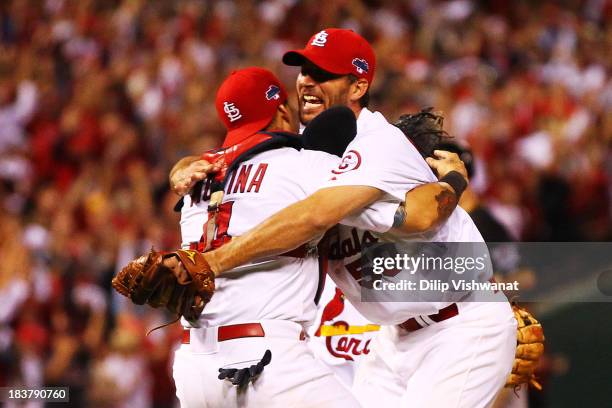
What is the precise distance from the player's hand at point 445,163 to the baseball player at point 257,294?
441mm

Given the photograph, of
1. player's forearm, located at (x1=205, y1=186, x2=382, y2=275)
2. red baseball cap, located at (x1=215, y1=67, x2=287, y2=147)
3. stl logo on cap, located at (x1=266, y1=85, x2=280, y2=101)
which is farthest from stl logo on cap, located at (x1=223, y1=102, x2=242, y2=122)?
player's forearm, located at (x1=205, y1=186, x2=382, y2=275)

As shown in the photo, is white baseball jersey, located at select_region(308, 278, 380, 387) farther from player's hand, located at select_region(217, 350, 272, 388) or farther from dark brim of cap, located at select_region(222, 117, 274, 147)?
player's hand, located at select_region(217, 350, 272, 388)

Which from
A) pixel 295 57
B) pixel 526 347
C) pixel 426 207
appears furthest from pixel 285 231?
pixel 526 347

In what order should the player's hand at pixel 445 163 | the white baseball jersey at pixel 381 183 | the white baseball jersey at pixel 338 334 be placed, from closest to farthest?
1. the white baseball jersey at pixel 381 183
2. the player's hand at pixel 445 163
3. the white baseball jersey at pixel 338 334

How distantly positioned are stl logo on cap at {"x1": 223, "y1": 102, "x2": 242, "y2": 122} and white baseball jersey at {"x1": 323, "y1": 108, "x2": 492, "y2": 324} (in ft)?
1.38

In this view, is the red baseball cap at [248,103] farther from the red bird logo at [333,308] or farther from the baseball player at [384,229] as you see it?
the red bird logo at [333,308]

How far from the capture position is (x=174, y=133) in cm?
961

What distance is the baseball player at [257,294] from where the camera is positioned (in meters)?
3.13

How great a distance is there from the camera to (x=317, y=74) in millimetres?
3859

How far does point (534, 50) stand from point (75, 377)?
547 centimetres

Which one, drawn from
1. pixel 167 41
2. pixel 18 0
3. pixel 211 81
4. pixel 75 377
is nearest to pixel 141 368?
pixel 75 377

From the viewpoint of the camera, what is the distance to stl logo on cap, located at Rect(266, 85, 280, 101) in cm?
358

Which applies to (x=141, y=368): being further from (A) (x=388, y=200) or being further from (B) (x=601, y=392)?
(A) (x=388, y=200)

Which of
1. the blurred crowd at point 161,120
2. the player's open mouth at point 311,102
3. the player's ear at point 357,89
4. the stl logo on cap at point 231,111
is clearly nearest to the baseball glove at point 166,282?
the stl logo on cap at point 231,111
